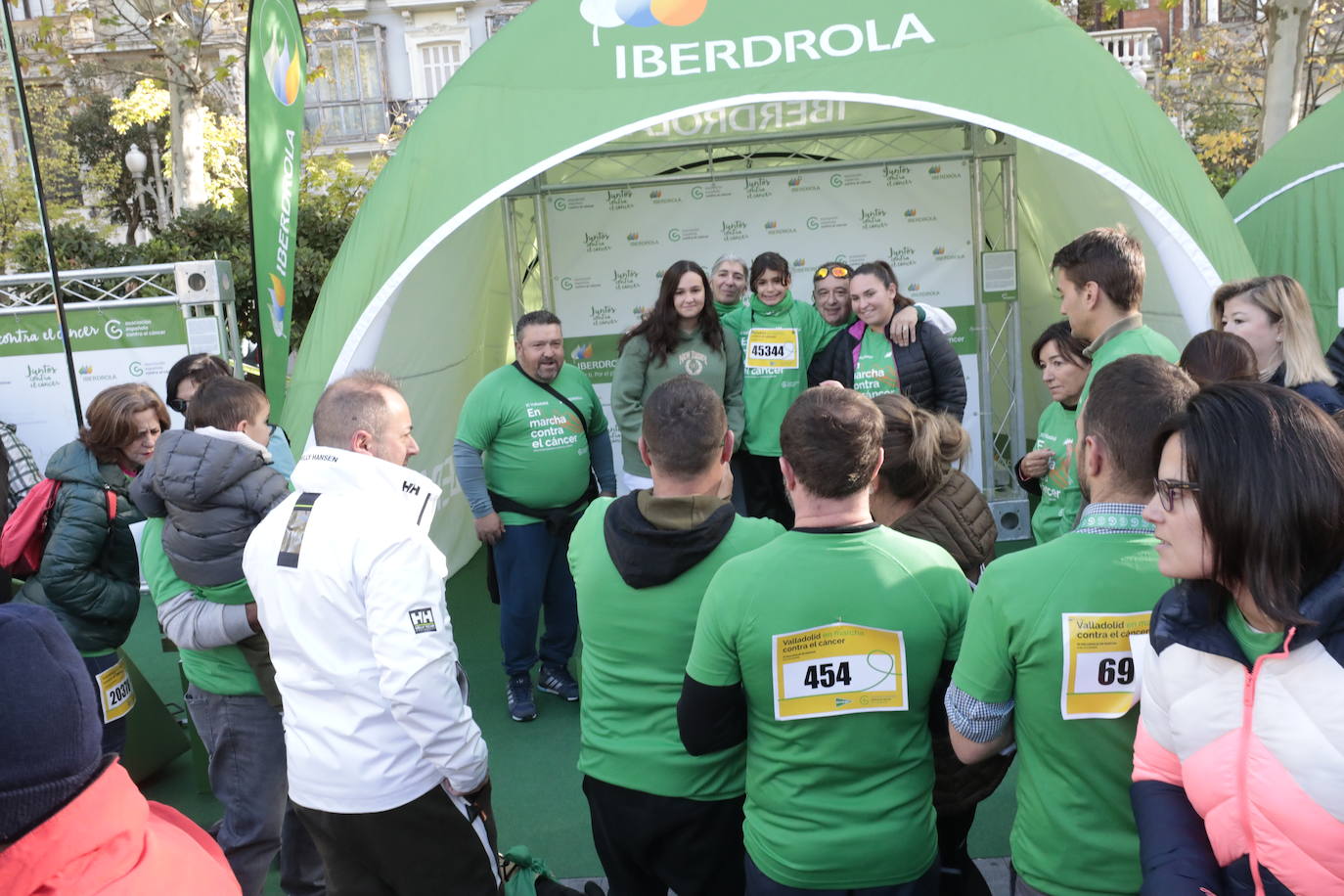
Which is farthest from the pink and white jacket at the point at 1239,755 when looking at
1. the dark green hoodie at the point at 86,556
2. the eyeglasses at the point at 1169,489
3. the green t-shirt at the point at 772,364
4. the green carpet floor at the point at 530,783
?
the green t-shirt at the point at 772,364

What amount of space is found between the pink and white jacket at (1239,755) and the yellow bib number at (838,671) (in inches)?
19.3

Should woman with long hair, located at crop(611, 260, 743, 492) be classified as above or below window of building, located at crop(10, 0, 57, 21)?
below

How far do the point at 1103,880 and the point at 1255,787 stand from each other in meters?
0.56

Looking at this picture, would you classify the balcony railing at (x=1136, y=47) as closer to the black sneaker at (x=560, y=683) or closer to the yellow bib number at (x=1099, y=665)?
the black sneaker at (x=560, y=683)

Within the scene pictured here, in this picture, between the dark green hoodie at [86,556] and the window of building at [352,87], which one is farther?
the window of building at [352,87]

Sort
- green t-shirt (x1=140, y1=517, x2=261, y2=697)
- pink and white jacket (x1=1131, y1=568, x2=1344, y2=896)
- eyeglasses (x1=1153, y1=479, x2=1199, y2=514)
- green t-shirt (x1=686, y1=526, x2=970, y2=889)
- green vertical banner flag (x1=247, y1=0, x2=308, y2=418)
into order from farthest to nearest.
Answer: green vertical banner flag (x1=247, y1=0, x2=308, y2=418)
green t-shirt (x1=140, y1=517, x2=261, y2=697)
green t-shirt (x1=686, y1=526, x2=970, y2=889)
eyeglasses (x1=1153, y1=479, x2=1199, y2=514)
pink and white jacket (x1=1131, y1=568, x2=1344, y2=896)

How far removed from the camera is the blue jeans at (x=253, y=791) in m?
2.74

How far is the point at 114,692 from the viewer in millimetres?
3152

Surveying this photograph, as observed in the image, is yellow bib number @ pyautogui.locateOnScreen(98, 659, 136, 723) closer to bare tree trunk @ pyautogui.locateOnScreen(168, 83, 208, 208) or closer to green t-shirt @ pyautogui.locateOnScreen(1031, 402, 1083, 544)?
green t-shirt @ pyautogui.locateOnScreen(1031, 402, 1083, 544)

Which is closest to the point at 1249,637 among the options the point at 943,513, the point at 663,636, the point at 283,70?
the point at 943,513

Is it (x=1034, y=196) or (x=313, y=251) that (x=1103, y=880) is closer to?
(x=1034, y=196)

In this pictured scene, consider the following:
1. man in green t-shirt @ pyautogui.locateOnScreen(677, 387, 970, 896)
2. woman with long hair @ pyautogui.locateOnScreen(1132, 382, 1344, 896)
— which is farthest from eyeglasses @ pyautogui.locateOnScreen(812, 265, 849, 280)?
woman with long hair @ pyautogui.locateOnScreen(1132, 382, 1344, 896)

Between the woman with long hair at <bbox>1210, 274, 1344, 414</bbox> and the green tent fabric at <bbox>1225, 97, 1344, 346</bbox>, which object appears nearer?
the woman with long hair at <bbox>1210, 274, 1344, 414</bbox>

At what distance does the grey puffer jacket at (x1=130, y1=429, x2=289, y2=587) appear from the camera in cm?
260
